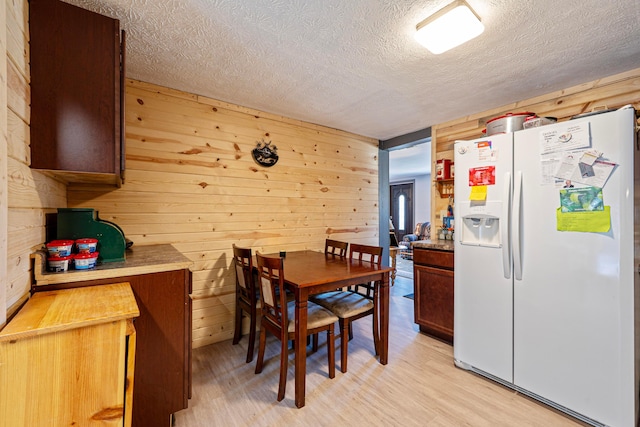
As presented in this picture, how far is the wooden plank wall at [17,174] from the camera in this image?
3.32 ft

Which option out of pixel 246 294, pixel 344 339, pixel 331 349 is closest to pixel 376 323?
pixel 344 339

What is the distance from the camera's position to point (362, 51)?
6.13 feet

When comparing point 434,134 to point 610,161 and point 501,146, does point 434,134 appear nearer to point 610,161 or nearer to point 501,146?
point 501,146

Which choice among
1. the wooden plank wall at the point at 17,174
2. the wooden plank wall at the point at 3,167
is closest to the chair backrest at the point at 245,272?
the wooden plank wall at the point at 17,174

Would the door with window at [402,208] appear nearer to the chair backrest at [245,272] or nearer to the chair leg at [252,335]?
the chair backrest at [245,272]

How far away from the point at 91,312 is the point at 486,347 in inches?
93.8

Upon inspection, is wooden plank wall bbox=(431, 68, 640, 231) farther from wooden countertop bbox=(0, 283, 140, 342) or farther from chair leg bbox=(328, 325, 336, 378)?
wooden countertop bbox=(0, 283, 140, 342)

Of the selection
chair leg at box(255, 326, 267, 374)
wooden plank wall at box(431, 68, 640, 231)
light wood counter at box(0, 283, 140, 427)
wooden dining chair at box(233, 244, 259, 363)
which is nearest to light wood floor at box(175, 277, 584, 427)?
chair leg at box(255, 326, 267, 374)

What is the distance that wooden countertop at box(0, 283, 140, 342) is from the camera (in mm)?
939

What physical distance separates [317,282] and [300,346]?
425 mm

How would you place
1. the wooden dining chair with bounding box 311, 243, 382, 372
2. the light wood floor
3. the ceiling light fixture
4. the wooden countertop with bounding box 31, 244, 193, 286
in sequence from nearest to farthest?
the wooden countertop with bounding box 31, 244, 193, 286, the ceiling light fixture, the light wood floor, the wooden dining chair with bounding box 311, 243, 382, 372

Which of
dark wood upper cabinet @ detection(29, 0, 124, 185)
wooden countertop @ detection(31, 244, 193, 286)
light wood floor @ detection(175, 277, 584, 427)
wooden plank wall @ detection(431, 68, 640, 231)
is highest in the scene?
wooden plank wall @ detection(431, 68, 640, 231)

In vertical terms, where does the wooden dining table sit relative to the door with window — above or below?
below

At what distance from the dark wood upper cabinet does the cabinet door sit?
256cm
